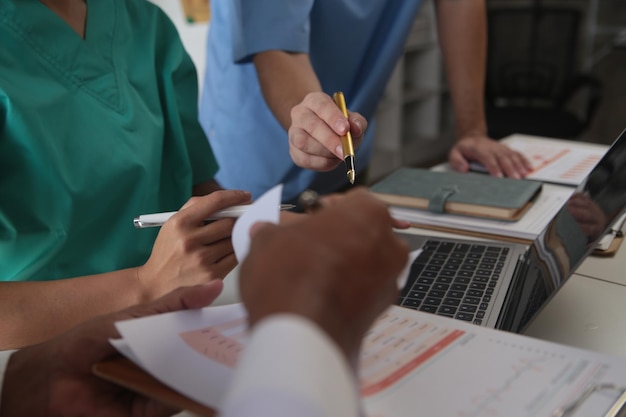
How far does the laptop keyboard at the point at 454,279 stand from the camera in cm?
74

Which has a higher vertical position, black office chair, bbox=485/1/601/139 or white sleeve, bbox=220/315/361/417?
white sleeve, bbox=220/315/361/417

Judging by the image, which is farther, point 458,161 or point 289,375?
point 458,161

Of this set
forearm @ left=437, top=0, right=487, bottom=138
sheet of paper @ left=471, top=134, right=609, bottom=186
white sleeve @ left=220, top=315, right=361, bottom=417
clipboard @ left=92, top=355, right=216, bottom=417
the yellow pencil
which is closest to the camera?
white sleeve @ left=220, top=315, right=361, bottom=417

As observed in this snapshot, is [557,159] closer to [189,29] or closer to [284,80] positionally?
[284,80]

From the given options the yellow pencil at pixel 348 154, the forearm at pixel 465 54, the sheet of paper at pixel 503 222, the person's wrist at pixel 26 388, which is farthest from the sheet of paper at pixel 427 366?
the forearm at pixel 465 54

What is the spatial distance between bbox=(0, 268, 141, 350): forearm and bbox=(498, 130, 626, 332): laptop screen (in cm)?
43

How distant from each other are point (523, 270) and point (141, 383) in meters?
0.52

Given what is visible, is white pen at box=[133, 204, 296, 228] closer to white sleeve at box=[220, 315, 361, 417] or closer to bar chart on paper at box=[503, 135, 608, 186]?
white sleeve at box=[220, 315, 361, 417]

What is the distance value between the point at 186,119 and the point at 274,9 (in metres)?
0.25

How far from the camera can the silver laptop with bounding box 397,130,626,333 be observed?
28.8 inches

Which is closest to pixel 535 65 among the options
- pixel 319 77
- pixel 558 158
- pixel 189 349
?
pixel 558 158

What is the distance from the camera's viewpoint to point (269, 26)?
1150 millimetres

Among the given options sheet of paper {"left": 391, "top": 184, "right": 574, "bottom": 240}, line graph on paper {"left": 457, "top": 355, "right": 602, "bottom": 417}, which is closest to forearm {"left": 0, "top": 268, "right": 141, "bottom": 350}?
line graph on paper {"left": 457, "top": 355, "right": 602, "bottom": 417}

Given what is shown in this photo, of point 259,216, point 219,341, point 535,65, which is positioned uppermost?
point 259,216
